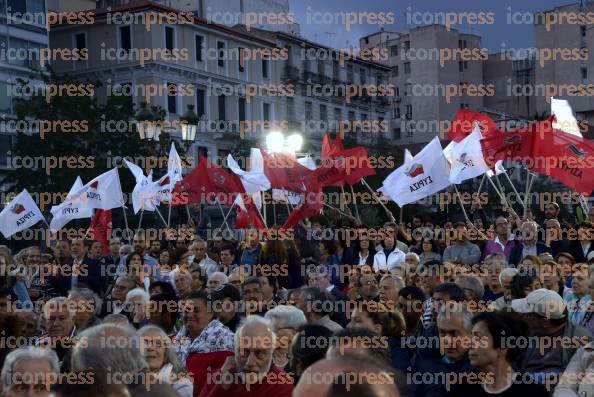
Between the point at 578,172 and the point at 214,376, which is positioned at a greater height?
the point at 578,172

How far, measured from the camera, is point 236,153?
45781 millimetres

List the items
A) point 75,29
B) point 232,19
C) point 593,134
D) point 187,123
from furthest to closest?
1. point 593,134
2. point 232,19
3. point 75,29
4. point 187,123

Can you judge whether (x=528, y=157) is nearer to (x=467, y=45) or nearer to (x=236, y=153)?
(x=236, y=153)

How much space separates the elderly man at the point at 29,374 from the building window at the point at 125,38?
43689mm

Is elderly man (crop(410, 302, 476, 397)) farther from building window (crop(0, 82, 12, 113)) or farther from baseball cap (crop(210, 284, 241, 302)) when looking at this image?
building window (crop(0, 82, 12, 113))

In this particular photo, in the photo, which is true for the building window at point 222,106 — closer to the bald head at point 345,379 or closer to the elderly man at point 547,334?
the elderly man at point 547,334

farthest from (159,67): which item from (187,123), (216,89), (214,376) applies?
(214,376)

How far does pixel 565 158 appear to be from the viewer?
1287 centimetres

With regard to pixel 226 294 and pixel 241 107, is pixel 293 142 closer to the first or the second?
pixel 226 294

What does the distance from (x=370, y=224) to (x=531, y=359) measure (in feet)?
127

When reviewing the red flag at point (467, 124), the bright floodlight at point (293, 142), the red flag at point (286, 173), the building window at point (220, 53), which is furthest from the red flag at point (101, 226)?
the building window at point (220, 53)

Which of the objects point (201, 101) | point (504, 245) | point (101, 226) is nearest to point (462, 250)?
point (504, 245)

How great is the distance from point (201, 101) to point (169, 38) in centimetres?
420

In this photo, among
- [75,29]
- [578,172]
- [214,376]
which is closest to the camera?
[214,376]
